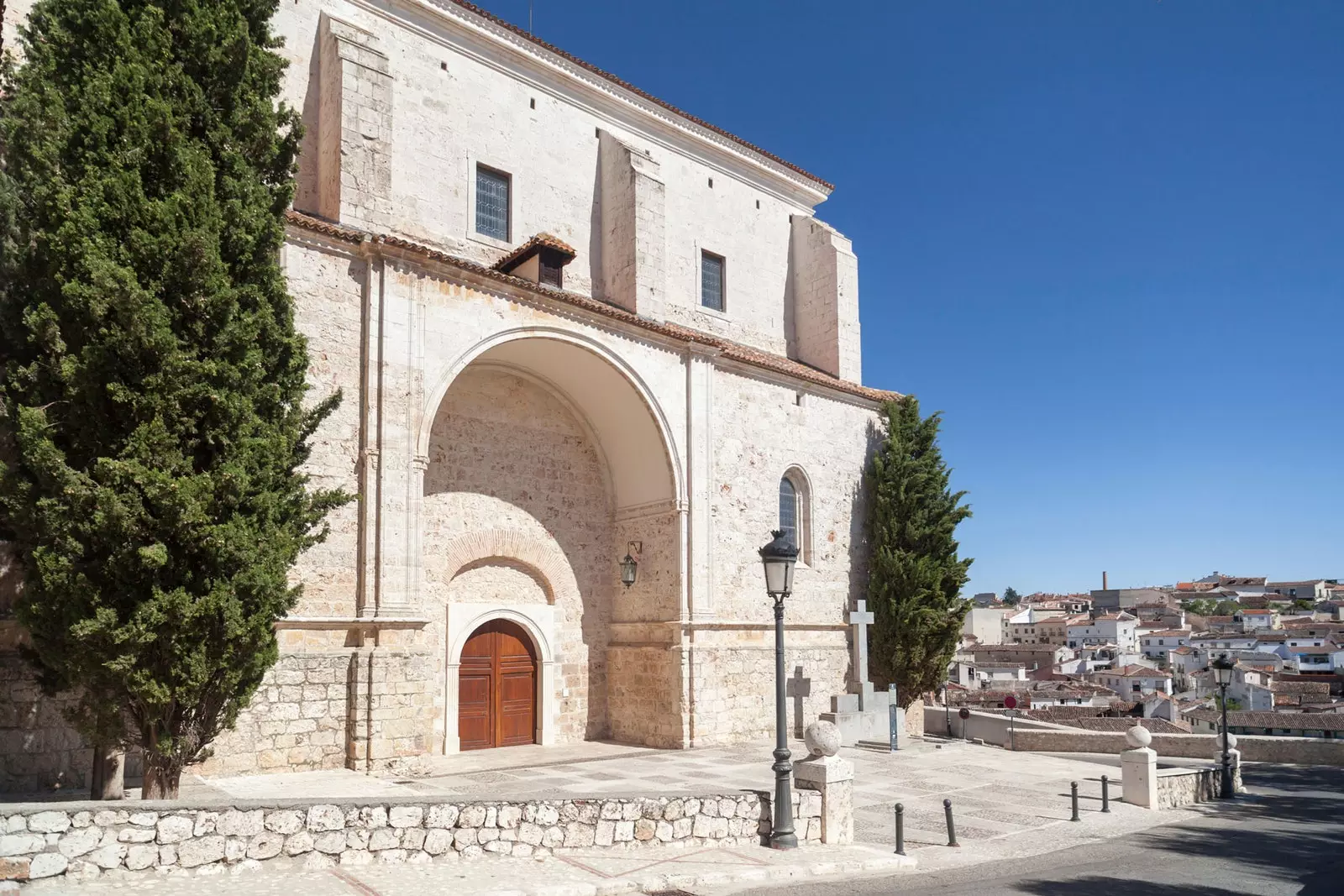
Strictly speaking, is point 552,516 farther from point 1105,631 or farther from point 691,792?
point 1105,631

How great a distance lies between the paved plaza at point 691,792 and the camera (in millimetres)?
7344

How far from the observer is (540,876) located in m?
7.71

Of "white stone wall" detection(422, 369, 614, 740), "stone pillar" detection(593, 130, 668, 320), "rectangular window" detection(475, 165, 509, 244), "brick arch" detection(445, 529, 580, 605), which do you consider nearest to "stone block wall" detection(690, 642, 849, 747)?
"white stone wall" detection(422, 369, 614, 740)

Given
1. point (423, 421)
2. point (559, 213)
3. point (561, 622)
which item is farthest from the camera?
point (559, 213)

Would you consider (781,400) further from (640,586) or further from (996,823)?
(996,823)

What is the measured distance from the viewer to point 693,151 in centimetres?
2189

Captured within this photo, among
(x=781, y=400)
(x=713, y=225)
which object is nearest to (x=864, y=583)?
(x=781, y=400)

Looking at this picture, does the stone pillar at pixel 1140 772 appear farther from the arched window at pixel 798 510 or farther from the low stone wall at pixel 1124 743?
the arched window at pixel 798 510

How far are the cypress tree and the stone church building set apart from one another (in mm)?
509

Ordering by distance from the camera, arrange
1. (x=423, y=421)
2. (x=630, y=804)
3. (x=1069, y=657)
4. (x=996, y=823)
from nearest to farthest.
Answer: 1. (x=630, y=804)
2. (x=996, y=823)
3. (x=423, y=421)
4. (x=1069, y=657)

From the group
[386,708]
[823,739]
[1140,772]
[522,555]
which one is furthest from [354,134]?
[1140,772]

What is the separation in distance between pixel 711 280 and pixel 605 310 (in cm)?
630

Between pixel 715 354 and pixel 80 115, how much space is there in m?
11.6

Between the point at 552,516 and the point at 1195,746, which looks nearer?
the point at 552,516
